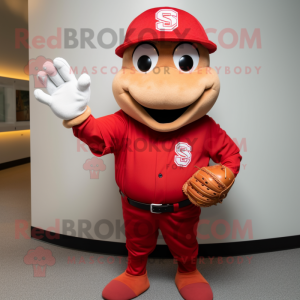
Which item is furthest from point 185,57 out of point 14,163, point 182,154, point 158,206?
point 14,163

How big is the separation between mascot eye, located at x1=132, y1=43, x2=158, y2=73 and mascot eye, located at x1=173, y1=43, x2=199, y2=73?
98mm

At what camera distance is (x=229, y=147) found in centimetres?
154

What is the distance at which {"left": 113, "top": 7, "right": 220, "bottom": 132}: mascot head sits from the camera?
51.6 inches

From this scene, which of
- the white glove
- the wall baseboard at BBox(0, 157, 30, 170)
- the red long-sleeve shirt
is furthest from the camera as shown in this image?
the wall baseboard at BBox(0, 157, 30, 170)

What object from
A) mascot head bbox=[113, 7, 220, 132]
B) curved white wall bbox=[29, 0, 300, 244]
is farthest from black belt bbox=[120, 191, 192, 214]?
curved white wall bbox=[29, 0, 300, 244]

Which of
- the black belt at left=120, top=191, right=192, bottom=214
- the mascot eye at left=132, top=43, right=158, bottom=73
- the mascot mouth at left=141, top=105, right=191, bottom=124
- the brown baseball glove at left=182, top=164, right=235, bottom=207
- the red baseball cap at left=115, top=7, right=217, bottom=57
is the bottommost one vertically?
the black belt at left=120, top=191, right=192, bottom=214

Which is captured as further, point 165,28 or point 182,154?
point 182,154

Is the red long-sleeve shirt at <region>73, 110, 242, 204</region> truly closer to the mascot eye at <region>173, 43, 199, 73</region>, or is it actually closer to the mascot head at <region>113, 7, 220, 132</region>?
the mascot head at <region>113, 7, 220, 132</region>

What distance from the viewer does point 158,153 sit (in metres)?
1.46

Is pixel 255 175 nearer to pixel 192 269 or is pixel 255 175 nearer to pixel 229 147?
pixel 229 147

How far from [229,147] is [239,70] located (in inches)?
27.5

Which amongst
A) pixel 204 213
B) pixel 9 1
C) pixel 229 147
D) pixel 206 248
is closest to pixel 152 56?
pixel 229 147

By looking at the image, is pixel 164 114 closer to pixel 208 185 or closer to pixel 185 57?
pixel 185 57

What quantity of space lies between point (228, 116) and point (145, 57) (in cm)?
85
